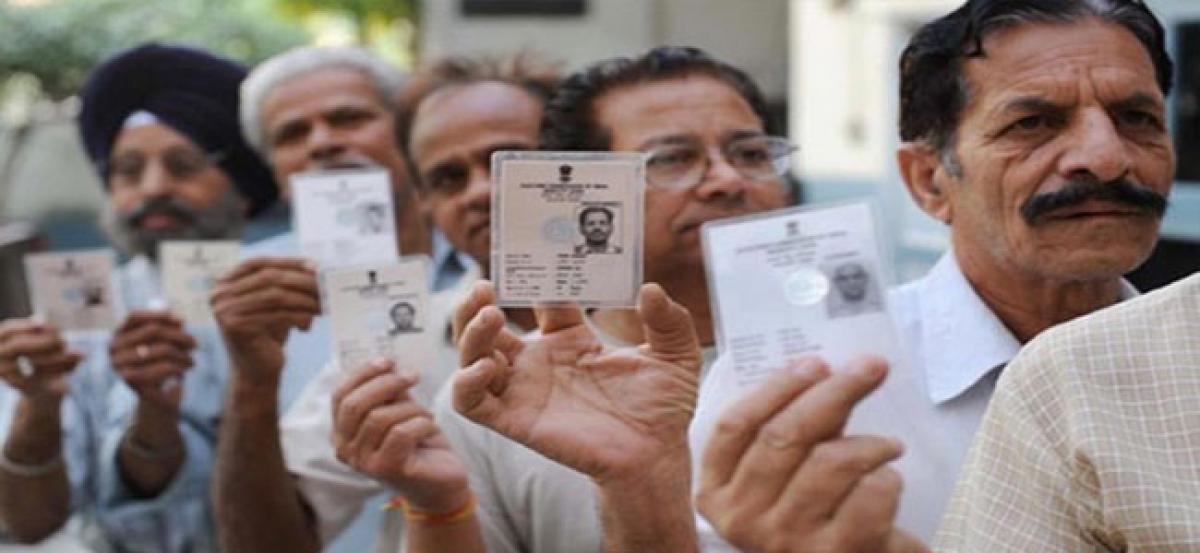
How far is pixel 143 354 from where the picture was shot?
3.38 meters

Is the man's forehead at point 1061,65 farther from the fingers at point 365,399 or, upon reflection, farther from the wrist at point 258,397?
the wrist at point 258,397

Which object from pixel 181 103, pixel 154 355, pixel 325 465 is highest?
pixel 181 103

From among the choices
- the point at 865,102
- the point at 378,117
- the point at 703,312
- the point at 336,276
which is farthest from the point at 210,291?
the point at 865,102

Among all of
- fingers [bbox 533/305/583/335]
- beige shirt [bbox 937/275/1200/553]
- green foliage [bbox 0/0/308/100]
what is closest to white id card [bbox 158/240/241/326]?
fingers [bbox 533/305/583/335]

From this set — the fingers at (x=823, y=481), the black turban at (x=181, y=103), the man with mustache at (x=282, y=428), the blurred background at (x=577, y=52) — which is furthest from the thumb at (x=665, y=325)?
the blurred background at (x=577, y=52)

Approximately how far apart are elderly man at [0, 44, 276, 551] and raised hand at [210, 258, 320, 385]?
0.43 m

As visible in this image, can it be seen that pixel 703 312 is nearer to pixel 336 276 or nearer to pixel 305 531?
pixel 336 276

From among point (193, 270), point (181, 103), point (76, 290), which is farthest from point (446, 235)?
point (181, 103)

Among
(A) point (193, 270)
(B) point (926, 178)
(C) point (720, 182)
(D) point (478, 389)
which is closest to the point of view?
(D) point (478, 389)

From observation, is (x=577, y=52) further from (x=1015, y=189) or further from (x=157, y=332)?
(x=1015, y=189)

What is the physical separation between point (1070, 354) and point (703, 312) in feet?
2.53

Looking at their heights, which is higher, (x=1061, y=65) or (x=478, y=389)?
(x=1061, y=65)

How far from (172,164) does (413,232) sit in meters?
0.63

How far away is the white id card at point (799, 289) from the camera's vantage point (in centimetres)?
191
